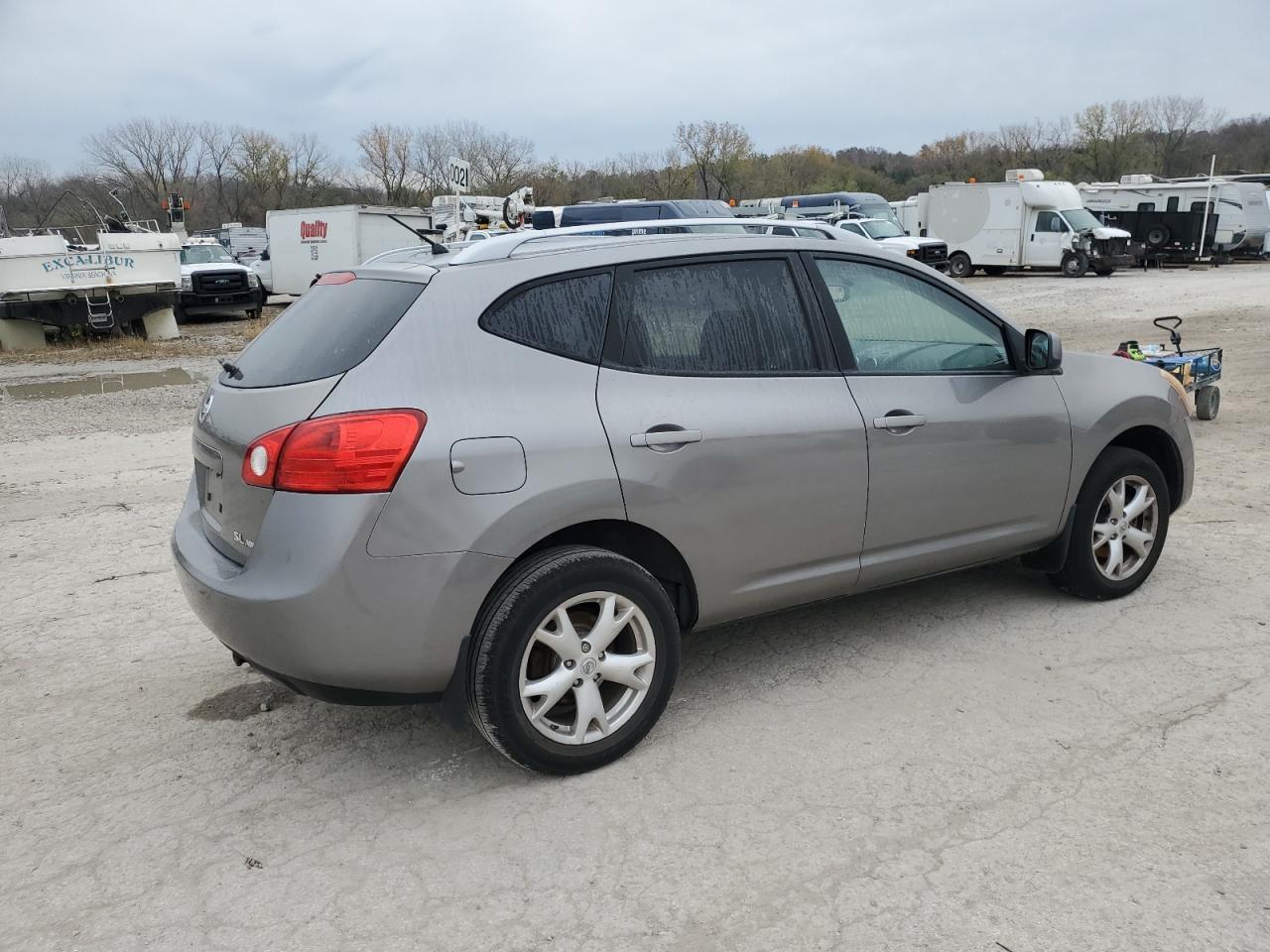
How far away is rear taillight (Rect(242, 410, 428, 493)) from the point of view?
9.77 feet

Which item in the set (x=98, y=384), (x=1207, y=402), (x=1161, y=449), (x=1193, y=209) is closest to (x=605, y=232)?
(x=1161, y=449)

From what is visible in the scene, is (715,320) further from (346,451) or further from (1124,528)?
(1124,528)

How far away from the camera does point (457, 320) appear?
3.25 meters

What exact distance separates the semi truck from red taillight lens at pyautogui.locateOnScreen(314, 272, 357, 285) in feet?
68.5

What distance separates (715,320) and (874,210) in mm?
32791

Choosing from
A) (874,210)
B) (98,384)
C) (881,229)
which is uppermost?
(874,210)

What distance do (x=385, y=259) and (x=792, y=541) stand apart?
5.99 ft

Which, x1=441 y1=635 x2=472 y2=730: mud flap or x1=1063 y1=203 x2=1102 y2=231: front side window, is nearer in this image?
x1=441 y1=635 x2=472 y2=730: mud flap

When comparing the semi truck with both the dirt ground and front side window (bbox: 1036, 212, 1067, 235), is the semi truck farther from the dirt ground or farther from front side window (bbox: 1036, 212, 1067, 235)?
the dirt ground

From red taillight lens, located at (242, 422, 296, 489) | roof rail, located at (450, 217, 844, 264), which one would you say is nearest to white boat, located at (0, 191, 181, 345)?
roof rail, located at (450, 217, 844, 264)

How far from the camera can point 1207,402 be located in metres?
9.00

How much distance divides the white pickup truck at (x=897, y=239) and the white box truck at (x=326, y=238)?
38.7ft

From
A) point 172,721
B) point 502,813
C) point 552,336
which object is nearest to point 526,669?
point 502,813

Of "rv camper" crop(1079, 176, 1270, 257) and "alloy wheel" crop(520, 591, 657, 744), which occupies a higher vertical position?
"rv camper" crop(1079, 176, 1270, 257)
